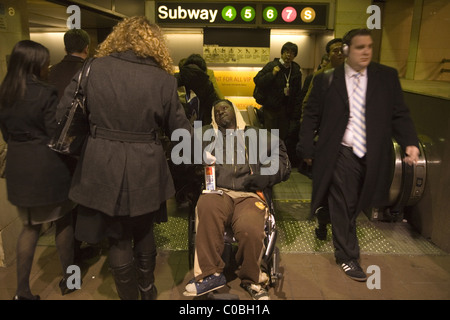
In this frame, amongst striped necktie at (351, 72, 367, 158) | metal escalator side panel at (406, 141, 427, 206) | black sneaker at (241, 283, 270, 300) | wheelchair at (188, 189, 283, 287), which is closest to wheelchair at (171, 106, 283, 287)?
wheelchair at (188, 189, 283, 287)

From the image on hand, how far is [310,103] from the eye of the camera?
11.3 ft

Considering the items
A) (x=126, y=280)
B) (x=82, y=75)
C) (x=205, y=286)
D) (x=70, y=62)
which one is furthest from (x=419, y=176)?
(x=70, y=62)

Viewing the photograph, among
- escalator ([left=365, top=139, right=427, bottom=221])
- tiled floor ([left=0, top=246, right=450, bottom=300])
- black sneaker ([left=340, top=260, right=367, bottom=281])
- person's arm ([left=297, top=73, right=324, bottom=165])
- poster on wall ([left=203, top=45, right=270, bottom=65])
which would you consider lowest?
tiled floor ([left=0, top=246, right=450, bottom=300])

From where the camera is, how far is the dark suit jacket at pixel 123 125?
2.47 metres

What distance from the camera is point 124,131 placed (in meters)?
2.53

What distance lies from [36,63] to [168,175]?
1.17 metres

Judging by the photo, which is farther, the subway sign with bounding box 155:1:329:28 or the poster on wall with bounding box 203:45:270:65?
the poster on wall with bounding box 203:45:270:65

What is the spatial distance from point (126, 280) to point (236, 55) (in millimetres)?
5139

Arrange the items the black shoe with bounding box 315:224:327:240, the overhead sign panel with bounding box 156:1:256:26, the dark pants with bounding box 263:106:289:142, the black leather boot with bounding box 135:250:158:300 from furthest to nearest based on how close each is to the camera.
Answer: the overhead sign panel with bounding box 156:1:256:26, the dark pants with bounding box 263:106:289:142, the black shoe with bounding box 315:224:327:240, the black leather boot with bounding box 135:250:158:300

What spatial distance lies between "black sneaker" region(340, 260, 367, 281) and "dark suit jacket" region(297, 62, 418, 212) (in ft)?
1.75

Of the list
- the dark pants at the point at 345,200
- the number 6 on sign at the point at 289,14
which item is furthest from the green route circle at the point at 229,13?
the dark pants at the point at 345,200

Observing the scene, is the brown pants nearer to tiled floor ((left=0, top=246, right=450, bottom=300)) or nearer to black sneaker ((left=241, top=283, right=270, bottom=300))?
black sneaker ((left=241, top=283, right=270, bottom=300))

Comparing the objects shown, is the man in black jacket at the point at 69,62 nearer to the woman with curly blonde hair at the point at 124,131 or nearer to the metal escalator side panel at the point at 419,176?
the woman with curly blonde hair at the point at 124,131

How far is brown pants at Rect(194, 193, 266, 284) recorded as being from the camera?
3078 millimetres
